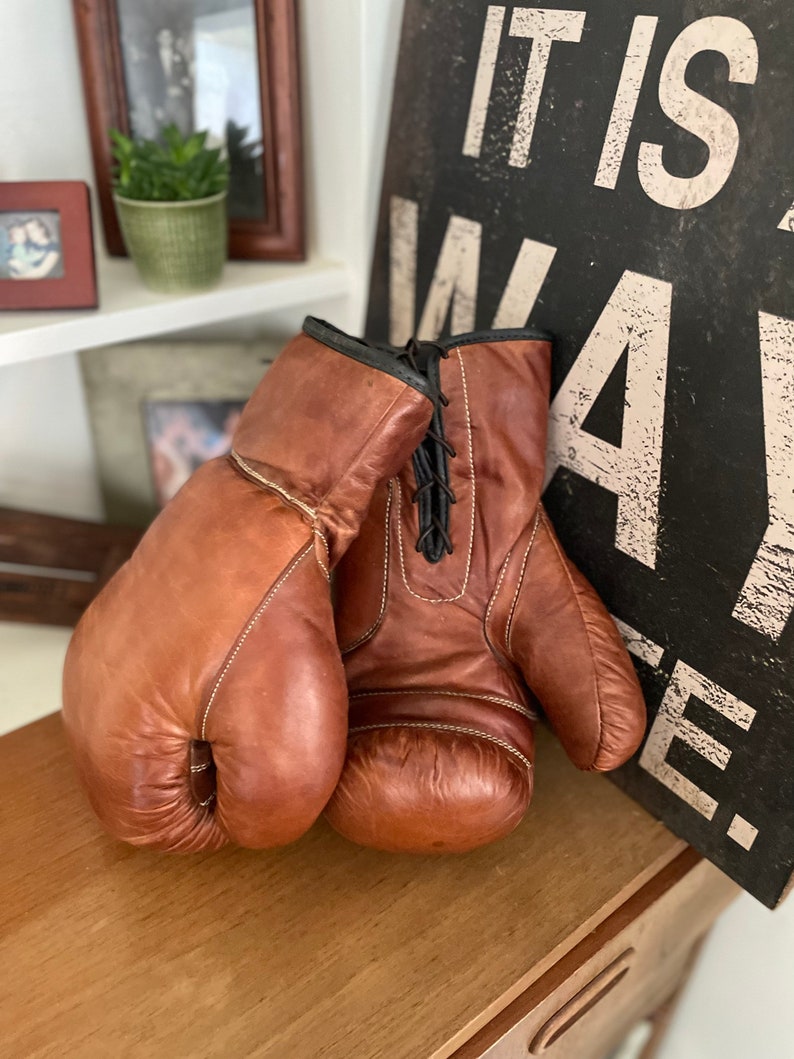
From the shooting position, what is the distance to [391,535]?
0.78 m

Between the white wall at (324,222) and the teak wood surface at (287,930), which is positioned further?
the white wall at (324,222)

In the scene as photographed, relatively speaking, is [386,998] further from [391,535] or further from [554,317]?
[554,317]

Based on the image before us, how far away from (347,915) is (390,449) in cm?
43

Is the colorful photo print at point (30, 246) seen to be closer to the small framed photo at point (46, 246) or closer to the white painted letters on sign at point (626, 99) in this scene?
the small framed photo at point (46, 246)

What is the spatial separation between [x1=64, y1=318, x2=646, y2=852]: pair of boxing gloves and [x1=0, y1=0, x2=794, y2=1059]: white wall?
395 mm

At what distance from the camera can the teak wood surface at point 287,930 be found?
2.10 ft

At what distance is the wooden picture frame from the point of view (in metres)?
0.93

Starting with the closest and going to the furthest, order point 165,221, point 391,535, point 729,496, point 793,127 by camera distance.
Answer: point 793,127
point 729,496
point 391,535
point 165,221

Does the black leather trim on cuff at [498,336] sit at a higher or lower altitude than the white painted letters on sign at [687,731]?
higher

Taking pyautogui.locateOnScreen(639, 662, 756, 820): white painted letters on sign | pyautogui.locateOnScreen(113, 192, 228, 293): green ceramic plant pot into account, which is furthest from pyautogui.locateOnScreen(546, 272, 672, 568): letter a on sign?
pyautogui.locateOnScreen(113, 192, 228, 293): green ceramic plant pot

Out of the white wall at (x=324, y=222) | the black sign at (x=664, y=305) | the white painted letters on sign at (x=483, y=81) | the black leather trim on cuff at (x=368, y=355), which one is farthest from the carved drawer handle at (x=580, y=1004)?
the white painted letters on sign at (x=483, y=81)

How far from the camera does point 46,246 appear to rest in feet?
2.87

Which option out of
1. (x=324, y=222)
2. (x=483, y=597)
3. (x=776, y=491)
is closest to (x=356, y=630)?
(x=483, y=597)

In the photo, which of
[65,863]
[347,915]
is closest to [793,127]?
[347,915]
